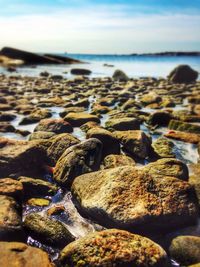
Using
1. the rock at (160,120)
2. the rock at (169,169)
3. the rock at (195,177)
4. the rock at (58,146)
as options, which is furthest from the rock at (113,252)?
the rock at (160,120)

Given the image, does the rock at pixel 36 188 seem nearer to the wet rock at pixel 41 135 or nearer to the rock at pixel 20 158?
the rock at pixel 20 158

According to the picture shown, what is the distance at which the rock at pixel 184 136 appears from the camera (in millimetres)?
7702

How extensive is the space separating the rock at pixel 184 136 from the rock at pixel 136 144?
1238 mm

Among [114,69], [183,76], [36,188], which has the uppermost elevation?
[36,188]

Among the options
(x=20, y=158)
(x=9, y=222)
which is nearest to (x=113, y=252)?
(x=9, y=222)

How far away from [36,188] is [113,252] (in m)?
2.08

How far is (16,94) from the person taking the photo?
15.8 meters

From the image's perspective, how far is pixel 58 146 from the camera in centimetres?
621

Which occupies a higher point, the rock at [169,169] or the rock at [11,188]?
the rock at [169,169]

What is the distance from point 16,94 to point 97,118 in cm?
769

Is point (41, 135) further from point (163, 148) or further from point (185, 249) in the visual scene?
point (185, 249)

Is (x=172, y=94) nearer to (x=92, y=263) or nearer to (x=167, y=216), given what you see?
(x=167, y=216)

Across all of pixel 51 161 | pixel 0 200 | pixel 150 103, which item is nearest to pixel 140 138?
pixel 51 161

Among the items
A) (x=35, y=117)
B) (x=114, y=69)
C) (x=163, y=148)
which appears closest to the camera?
(x=163, y=148)
